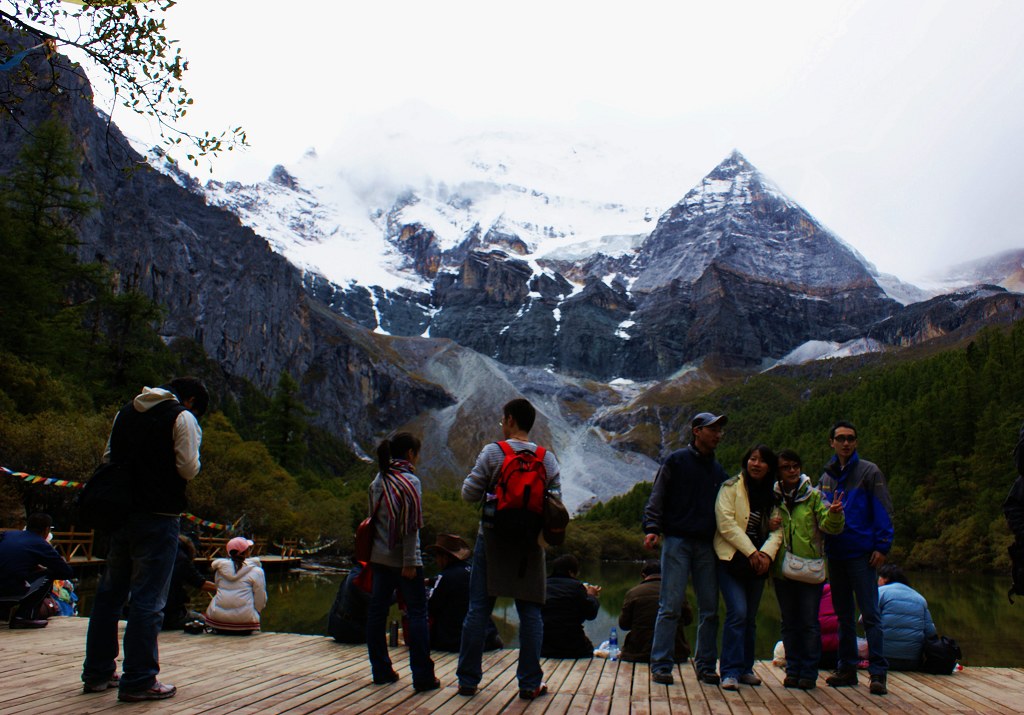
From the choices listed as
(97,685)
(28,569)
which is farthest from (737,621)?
(28,569)

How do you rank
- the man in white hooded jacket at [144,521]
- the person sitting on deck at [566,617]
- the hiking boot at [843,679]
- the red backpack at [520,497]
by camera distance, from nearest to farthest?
the man in white hooded jacket at [144,521], the red backpack at [520,497], the hiking boot at [843,679], the person sitting on deck at [566,617]

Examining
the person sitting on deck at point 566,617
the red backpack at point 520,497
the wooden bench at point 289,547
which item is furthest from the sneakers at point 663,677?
the wooden bench at point 289,547

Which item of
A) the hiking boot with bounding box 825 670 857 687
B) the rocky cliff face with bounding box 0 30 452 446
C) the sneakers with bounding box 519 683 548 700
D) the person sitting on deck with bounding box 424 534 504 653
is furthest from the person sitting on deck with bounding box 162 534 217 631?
the rocky cliff face with bounding box 0 30 452 446

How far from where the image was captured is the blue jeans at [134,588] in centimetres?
502

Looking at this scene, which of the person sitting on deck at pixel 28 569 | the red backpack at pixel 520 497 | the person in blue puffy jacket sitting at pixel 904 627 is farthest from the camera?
the person sitting on deck at pixel 28 569

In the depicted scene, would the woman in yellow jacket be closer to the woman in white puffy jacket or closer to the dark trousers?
the woman in white puffy jacket

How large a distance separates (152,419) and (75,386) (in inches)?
1245

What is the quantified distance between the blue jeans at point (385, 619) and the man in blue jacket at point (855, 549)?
3.24m

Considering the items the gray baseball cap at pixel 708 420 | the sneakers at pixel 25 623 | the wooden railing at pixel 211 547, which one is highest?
the gray baseball cap at pixel 708 420

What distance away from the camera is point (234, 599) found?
8508 mm

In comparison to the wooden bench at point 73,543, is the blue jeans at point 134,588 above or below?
above

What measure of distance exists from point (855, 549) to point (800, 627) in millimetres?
758

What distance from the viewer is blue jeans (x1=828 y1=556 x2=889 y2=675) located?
6121 mm

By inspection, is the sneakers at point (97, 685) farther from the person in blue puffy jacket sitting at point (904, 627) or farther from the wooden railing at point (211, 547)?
the wooden railing at point (211, 547)
